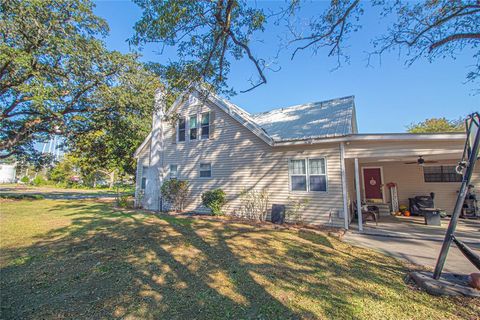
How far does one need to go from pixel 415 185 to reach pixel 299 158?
6.25 m

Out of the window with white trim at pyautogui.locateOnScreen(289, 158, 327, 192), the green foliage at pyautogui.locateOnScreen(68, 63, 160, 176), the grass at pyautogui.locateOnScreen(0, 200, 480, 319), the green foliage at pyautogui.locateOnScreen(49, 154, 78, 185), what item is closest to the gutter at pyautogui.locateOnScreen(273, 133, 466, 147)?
the window with white trim at pyautogui.locateOnScreen(289, 158, 327, 192)

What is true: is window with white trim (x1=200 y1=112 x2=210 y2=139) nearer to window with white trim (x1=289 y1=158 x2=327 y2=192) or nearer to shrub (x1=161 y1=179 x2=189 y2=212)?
shrub (x1=161 y1=179 x2=189 y2=212)

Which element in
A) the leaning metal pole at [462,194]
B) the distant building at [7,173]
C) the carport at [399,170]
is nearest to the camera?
the leaning metal pole at [462,194]

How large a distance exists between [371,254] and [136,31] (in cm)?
800

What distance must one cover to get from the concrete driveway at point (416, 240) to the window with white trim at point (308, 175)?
196cm

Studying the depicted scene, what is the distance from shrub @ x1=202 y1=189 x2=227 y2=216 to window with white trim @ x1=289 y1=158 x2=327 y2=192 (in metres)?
3.28

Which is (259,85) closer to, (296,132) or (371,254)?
(296,132)

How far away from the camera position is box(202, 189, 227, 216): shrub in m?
9.70

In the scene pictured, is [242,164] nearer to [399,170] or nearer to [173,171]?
[173,171]

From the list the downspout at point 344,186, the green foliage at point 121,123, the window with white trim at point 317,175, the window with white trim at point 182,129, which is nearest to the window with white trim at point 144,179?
the green foliage at point 121,123

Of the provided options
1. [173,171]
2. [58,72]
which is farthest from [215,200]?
[58,72]

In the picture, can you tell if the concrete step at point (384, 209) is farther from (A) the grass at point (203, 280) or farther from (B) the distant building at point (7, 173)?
(B) the distant building at point (7, 173)

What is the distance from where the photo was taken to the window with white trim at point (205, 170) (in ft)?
35.4

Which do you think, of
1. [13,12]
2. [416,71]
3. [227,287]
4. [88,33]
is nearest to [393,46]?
[416,71]
